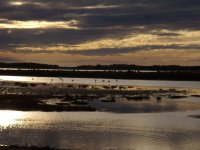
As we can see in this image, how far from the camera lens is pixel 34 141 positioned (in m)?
30.9

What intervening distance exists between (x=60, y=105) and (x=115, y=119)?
1150 centimetres

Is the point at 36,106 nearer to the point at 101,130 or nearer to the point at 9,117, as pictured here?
the point at 9,117

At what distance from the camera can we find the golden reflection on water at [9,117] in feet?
130

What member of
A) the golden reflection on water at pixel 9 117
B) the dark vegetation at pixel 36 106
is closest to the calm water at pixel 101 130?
the golden reflection on water at pixel 9 117

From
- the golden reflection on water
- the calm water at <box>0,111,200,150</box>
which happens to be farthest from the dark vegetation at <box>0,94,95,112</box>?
the calm water at <box>0,111,200,150</box>

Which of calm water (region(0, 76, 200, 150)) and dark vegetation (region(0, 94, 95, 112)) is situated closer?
calm water (region(0, 76, 200, 150))

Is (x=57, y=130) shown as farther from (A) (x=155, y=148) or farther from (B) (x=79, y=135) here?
(A) (x=155, y=148)

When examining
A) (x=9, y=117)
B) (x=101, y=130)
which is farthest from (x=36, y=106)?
(x=101, y=130)

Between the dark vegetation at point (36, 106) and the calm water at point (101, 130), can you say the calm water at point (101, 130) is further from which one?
the dark vegetation at point (36, 106)

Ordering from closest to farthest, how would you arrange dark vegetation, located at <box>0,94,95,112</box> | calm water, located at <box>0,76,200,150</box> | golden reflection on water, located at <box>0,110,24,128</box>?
calm water, located at <box>0,76,200,150</box>, golden reflection on water, located at <box>0,110,24,128</box>, dark vegetation, located at <box>0,94,95,112</box>

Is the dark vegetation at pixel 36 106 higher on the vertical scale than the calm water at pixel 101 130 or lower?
higher

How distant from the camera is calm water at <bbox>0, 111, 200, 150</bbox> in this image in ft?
100

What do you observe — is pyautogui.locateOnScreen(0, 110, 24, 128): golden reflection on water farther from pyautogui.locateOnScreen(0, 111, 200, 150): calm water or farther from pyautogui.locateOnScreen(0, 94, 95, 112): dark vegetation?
pyautogui.locateOnScreen(0, 94, 95, 112): dark vegetation

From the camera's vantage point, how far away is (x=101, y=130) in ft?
120
